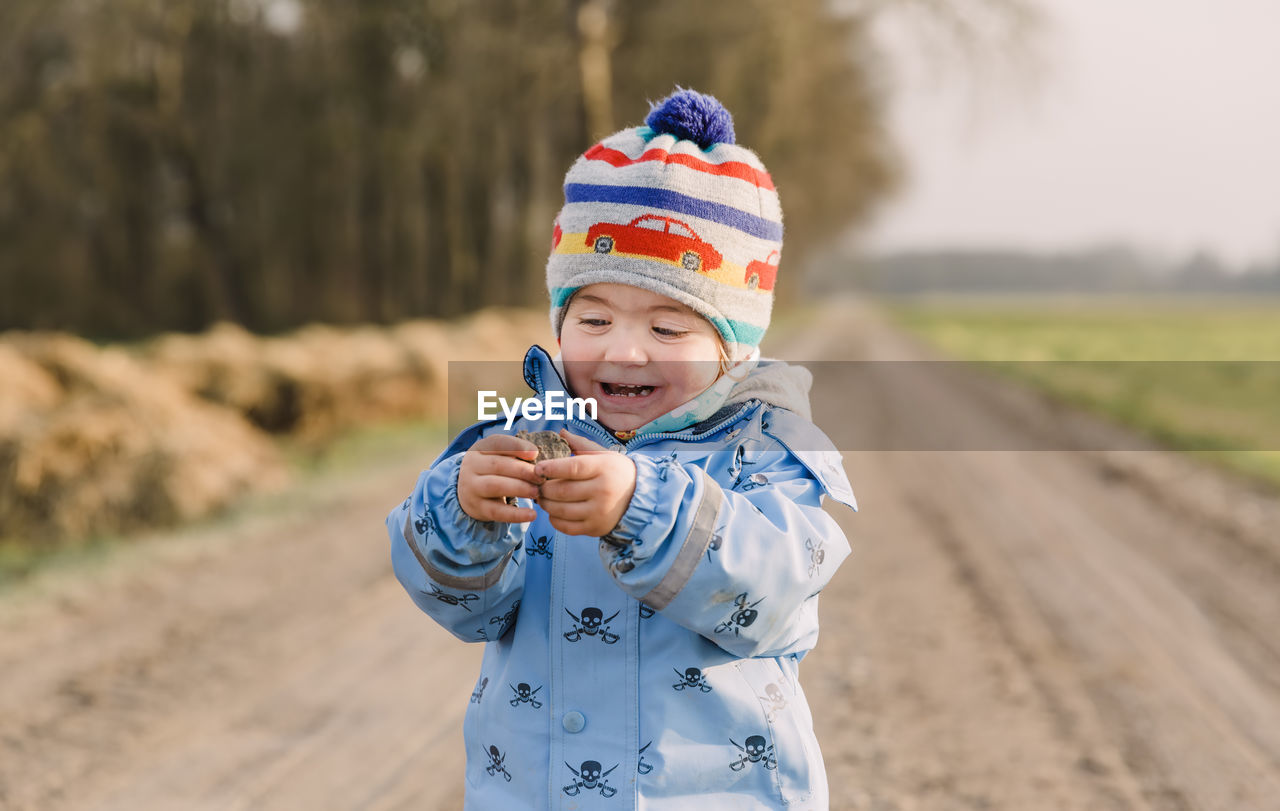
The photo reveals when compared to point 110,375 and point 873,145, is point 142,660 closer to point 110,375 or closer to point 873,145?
point 110,375

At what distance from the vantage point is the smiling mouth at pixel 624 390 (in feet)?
5.19

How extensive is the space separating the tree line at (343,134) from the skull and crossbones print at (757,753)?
4.74m

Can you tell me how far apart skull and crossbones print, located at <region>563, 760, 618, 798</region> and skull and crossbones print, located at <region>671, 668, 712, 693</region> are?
15cm

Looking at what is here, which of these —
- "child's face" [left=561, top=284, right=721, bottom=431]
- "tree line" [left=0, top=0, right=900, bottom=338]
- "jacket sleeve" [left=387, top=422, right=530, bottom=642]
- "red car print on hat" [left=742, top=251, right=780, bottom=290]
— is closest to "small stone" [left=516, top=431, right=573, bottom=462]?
"jacket sleeve" [left=387, top=422, right=530, bottom=642]

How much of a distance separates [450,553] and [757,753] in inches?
21.4

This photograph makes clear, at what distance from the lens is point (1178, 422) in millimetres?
10914

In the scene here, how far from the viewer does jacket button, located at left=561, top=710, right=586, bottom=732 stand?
148cm

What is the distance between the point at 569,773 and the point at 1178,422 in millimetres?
11062

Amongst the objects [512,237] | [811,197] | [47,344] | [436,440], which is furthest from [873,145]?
[47,344]

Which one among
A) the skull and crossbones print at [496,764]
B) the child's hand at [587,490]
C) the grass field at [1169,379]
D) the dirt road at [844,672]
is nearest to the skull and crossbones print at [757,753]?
the skull and crossbones print at [496,764]

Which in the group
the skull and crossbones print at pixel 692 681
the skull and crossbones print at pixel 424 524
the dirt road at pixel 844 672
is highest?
the skull and crossbones print at pixel 424 524

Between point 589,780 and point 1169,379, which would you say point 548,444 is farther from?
point 1169,379

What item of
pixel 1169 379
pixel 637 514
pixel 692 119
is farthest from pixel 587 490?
pixel 1169 379

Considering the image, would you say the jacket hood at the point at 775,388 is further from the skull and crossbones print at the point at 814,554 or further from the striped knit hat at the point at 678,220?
the skull and crossbones print at the point at 814,554
